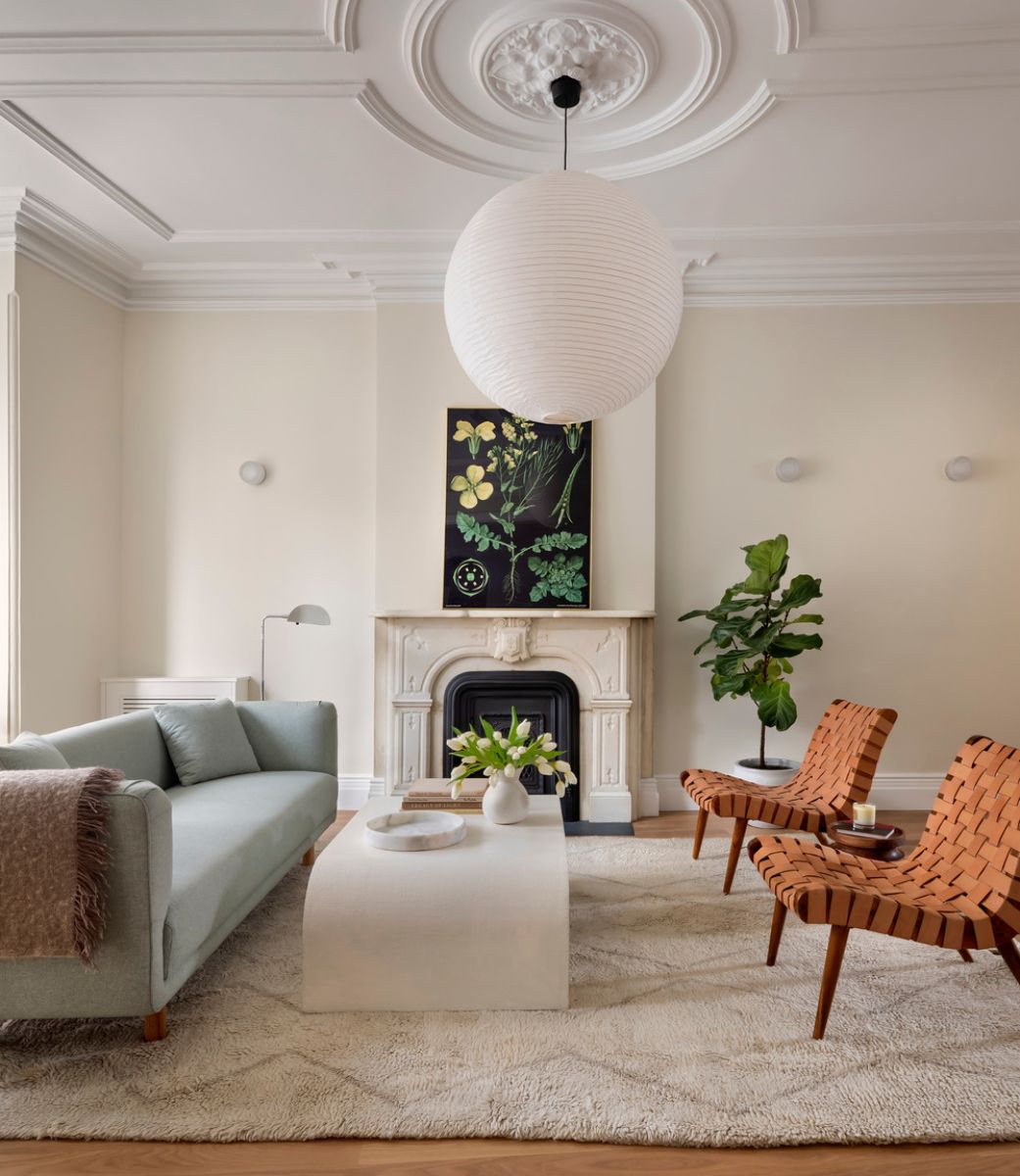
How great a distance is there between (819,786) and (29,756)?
9.29 ft

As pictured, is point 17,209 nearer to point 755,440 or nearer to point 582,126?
point 582,126

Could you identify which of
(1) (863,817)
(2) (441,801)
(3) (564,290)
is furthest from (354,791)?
(3) (564,290)

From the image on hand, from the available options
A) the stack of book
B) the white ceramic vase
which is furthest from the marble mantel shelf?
the white ceramic vase

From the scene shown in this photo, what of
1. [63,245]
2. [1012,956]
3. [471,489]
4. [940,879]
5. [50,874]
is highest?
[63,245]

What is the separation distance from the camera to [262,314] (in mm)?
5172

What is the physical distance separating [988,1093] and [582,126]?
135 inches

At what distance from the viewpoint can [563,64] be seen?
3105 millimetres

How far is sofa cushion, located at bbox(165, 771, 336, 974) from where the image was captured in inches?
95.4

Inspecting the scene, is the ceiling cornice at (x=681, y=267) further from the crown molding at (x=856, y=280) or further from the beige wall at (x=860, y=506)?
the beige wall at (x=860, y=506)

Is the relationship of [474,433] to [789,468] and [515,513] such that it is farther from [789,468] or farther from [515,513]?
[789,468]

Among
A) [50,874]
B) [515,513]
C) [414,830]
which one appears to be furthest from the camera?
[515,513]

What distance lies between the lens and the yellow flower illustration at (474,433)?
4.92 m

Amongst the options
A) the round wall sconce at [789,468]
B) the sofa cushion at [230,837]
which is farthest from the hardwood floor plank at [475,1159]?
the round wall sconce at [789,468]

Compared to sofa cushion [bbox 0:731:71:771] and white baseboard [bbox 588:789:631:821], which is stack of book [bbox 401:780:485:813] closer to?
sofa cushion [bbox 0:731:71:771]
